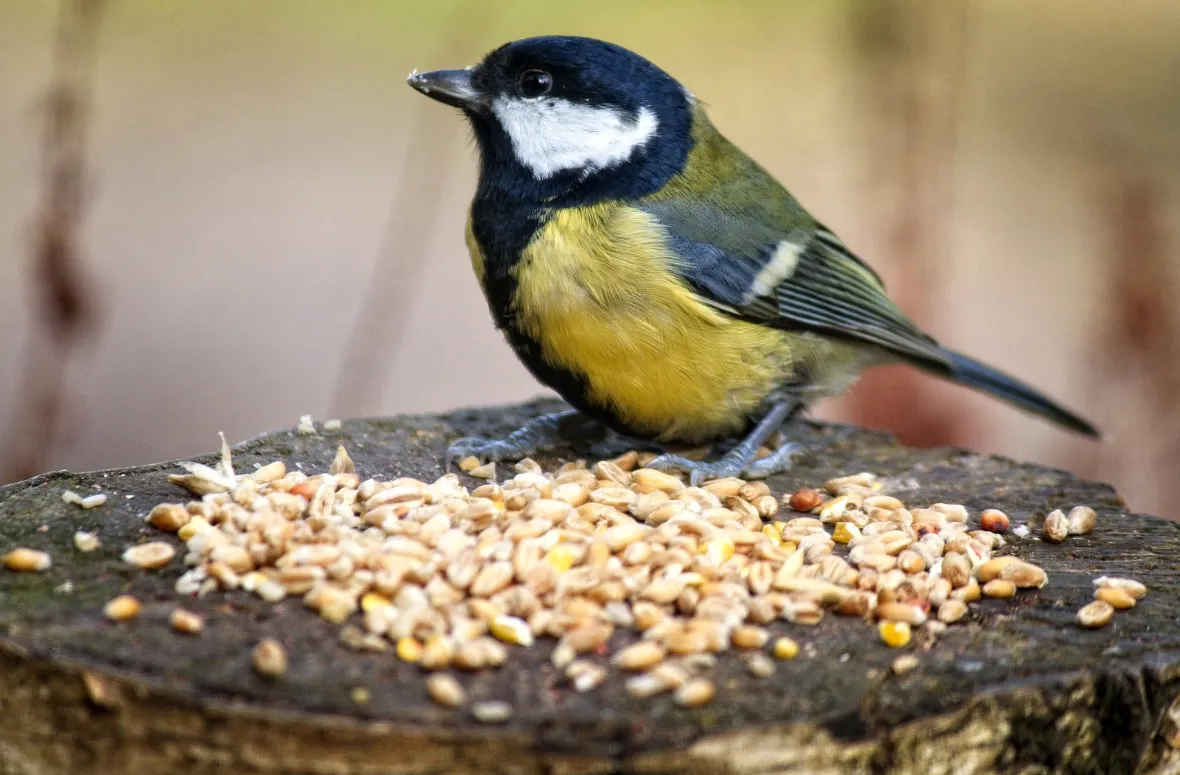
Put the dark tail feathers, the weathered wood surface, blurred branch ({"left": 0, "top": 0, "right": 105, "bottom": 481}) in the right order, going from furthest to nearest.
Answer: blurred branch ({"left": 0, "top": 0, "right": 105, "bottom": 481})
the dark tail feathers
the weathered wood surface

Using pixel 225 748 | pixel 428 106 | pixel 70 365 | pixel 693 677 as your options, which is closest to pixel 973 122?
pixel 428 106

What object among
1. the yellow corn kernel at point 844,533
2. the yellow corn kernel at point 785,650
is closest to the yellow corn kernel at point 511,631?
the yellow corn kernel at point 785,650

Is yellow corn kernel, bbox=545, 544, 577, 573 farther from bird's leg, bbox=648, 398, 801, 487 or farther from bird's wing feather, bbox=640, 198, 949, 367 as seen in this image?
bird's wing feather, bbox=640, 198, 949, 367

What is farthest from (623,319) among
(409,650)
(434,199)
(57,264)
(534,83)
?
(434,199)

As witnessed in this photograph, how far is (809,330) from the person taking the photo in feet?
9.32

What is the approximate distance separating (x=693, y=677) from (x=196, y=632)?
0.70 meters

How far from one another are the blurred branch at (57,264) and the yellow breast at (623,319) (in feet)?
5.04

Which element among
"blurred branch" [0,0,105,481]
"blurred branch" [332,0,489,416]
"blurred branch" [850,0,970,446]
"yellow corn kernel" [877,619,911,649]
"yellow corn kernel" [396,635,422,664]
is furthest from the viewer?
"blurred branch" [332,0,489,416]

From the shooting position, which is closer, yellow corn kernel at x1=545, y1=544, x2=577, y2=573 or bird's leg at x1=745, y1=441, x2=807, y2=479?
yellow corn kernel at x1=545, y1=544, x2=577, y2=573

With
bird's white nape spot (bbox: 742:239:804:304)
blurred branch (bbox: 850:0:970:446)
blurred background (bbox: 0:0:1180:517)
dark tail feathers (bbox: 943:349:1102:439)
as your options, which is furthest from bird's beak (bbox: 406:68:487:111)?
blurred branch (bbox: 850:0:970:446)

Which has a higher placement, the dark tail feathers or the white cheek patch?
the white cheek patch

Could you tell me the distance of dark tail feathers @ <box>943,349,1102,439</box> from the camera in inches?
123

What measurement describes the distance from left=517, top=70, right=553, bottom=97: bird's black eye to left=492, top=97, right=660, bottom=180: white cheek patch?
2cm

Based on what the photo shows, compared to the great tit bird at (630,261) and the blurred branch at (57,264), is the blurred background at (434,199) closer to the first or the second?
the blurred branch at (57,264)
